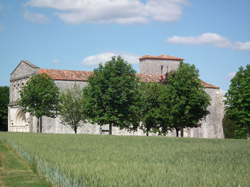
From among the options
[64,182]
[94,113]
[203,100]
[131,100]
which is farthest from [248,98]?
[64,182]

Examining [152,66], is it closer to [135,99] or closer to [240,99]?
[135,99]

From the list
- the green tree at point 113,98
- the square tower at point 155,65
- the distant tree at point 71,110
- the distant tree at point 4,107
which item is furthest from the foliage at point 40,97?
the square tower at point 155,65

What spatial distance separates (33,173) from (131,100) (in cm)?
4609

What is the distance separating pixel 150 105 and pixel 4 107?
133 feet

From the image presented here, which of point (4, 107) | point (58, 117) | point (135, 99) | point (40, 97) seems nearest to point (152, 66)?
point (58, 117)

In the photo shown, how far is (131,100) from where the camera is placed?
2480 inches

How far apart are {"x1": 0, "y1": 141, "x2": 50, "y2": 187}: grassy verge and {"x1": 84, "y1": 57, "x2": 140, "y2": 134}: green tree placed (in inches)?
1565

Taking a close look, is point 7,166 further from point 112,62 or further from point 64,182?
point 112,62

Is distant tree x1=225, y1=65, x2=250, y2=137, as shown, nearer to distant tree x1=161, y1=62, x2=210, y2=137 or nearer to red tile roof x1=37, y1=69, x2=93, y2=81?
distant tree x1=161, y1=62, x2=210, y2=137

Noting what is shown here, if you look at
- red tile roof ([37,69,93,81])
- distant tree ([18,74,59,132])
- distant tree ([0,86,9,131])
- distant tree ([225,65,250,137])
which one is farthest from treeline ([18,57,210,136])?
distant tree ([0,86,9,131])

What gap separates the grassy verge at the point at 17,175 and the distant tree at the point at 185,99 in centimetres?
3806

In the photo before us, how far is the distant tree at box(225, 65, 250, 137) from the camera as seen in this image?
191ft

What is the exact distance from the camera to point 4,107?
9631cm

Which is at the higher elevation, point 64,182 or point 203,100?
point 203,100
